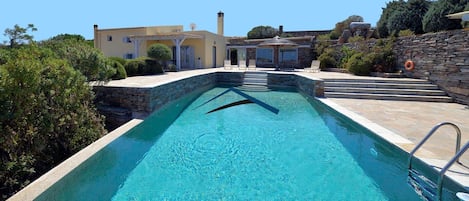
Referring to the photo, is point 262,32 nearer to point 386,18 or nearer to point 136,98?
point 386,18

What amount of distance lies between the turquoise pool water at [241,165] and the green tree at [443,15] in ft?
31.2

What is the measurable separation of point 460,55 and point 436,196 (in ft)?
26.3

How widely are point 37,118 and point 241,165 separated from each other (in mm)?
3565

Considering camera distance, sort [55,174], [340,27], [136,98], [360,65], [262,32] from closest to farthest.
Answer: [55,174]
[136,98]
[360,65]
[340,27]
[262,32]

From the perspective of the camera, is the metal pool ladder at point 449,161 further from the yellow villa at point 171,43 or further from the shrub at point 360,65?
the yellow villa at point 171,43

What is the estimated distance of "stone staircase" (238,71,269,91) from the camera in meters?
17.2

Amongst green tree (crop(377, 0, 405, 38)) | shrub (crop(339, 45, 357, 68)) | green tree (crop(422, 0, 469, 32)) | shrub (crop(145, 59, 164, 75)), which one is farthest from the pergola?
green tree (crop(422, 0, 469, 32))

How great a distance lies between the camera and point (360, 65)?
14.8 meters

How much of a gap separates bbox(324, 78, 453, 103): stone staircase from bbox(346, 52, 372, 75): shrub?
2586 mm

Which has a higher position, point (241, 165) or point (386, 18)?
point (386, 18)

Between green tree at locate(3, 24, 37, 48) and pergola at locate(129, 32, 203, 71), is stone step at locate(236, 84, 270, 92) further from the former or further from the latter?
green tree at locate(3, 24, 37, 48)

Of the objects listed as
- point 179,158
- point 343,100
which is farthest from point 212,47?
point 179,158

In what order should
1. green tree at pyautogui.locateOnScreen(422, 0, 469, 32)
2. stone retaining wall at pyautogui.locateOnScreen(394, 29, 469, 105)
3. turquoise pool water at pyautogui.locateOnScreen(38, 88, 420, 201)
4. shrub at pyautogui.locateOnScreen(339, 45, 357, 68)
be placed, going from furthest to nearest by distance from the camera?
shrub at pyautogui.locateOnScreen(339, 45, 357, 68) < green tree at pyautogui.locateOnScreen(422, 0, 469, 32) < stone retaining wall at pyautogui.locateOnScreen(394, 29, 469, 105) < turquoise pool water at pyautogui.locateOnScreen(38, 88, 420, 201)

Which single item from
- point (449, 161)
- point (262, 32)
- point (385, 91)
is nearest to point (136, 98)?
point (449, 161)
